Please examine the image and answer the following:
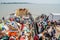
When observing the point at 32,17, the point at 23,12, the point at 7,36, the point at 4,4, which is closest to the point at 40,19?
the point at 32,17

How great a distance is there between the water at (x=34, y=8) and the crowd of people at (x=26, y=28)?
0.21 m

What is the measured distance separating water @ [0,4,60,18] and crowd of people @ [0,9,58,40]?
21 cm

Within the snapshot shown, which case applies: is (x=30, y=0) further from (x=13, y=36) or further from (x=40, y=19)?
(x=13, y=36)

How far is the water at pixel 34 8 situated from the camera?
175 centimetres

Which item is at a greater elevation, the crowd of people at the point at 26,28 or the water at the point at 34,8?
the water at the point at 34,8

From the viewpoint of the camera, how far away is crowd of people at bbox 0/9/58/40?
1.33 metres

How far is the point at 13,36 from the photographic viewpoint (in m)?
1.31

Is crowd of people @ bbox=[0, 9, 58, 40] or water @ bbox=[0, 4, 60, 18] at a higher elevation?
water @ bbox=[0, 4, 60, 18]

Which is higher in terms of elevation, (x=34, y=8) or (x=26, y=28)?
(x=34, y=8)

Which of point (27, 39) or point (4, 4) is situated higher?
point (4, 4)

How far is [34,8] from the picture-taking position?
1849 millimetres

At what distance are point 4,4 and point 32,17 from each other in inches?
21.0

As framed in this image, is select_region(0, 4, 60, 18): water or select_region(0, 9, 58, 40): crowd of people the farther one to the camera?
select_region(0, 4, 60, 18): water

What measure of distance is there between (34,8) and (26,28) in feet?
1.71
